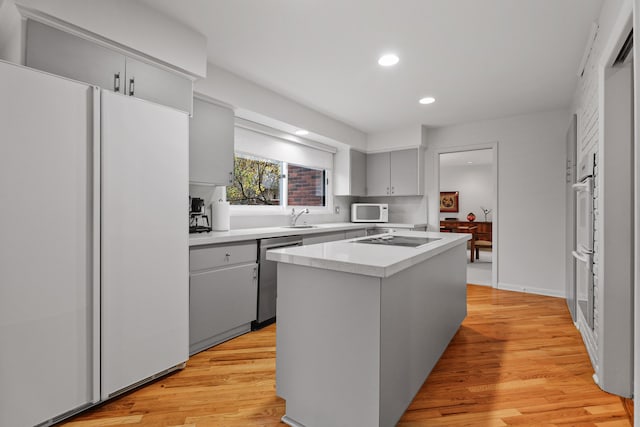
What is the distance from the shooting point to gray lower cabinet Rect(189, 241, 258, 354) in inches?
94.3

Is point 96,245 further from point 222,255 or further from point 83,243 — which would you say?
point 222,255

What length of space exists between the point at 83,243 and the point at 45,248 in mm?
154

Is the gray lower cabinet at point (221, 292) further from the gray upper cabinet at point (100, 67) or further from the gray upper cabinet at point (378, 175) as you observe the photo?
the gray upper cabinet at point (378, 175)

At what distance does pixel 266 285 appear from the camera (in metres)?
3.01

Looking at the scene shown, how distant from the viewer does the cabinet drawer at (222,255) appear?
2391 millimetres

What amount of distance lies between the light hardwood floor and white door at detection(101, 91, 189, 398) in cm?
19

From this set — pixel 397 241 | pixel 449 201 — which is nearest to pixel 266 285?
pixel 397 241

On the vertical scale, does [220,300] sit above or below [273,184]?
below

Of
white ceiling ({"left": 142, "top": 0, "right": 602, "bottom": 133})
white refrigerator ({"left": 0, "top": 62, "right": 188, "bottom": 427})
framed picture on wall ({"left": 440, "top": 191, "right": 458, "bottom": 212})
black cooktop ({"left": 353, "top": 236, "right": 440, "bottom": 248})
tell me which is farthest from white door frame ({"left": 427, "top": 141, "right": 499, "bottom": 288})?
framed picture on wall ({"left": 440, "top": 191, "right": 458, "bottom": 212})

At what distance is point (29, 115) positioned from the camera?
1.47 meters

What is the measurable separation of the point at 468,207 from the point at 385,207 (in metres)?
5.64

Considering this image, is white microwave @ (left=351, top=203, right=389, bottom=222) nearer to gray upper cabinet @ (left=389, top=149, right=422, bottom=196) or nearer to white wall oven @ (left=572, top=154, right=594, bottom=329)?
gray upper cabinet @ (left=389, top=149, right=422, bottom=196)

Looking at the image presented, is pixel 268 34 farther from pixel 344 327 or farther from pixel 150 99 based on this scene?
pixel 344 327

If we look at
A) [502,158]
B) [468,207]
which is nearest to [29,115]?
[502,158]
